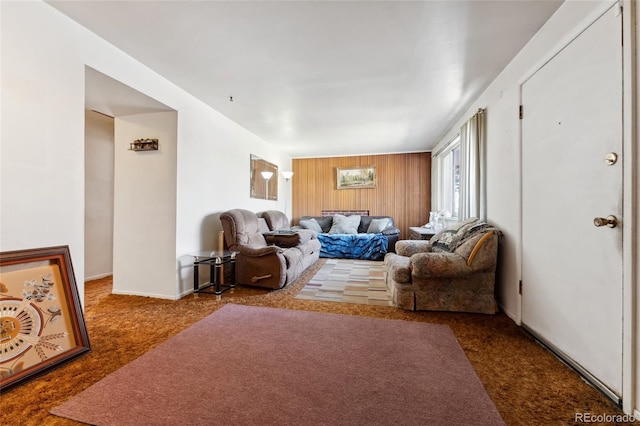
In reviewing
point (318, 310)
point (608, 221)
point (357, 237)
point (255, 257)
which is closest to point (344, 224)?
point (357, 237)

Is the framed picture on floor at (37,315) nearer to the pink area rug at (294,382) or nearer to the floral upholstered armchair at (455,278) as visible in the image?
the pink area rug at (294,382)

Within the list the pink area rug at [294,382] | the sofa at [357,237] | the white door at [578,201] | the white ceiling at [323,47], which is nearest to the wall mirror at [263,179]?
Result: the sofa at [357,237]

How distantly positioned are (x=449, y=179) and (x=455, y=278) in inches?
126

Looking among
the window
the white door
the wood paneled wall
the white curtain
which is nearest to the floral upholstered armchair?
the white door

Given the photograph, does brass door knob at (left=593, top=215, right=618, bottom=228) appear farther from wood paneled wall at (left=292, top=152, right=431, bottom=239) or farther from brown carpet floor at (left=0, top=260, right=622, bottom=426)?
wood paneled wall at (left=292, top=152, right=431, bottom=239)

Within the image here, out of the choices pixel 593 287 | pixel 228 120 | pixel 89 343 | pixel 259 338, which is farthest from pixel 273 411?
pixel 228 120

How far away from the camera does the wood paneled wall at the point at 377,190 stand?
20.4 feet

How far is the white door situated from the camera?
4.50ft

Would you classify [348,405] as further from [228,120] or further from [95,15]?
[228,120]

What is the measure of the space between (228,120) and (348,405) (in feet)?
12.8

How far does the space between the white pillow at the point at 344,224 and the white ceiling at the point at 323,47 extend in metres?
2.84

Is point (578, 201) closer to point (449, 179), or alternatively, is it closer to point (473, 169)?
point (473, 169)

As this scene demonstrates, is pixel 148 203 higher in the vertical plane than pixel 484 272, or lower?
higher

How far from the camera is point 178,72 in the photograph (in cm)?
261
